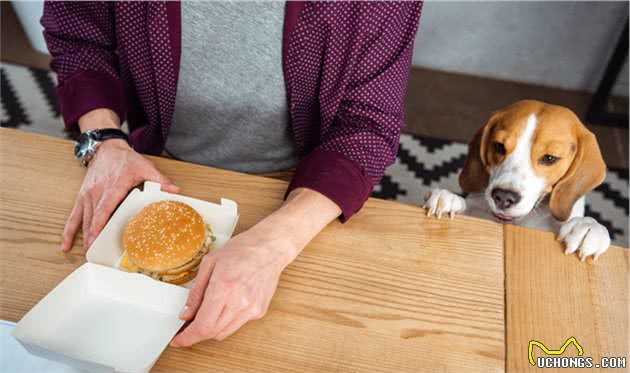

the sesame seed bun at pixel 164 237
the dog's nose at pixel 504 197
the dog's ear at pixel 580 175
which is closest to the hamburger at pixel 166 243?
the sesame seed bun at pixel 164 237

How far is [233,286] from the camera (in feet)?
2.04

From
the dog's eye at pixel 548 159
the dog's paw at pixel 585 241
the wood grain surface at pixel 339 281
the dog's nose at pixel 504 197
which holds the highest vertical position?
the dog's paw at pixel 585 241

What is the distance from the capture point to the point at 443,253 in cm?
73

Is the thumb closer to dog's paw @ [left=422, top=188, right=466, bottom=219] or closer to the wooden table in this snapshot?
the wooden table

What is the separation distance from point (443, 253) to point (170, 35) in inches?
23.6

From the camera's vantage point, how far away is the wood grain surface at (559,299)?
64 cm

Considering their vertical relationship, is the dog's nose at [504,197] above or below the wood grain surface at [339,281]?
below

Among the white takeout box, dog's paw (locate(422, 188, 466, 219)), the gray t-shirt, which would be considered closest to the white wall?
the gray t-shirt

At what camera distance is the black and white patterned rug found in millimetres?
1848

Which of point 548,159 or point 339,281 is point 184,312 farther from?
point 548,159

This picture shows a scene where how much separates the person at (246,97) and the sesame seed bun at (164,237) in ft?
0.16

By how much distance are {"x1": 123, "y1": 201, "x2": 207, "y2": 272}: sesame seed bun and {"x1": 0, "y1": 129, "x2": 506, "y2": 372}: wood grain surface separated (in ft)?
0.30

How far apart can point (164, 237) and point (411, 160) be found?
4.85ft

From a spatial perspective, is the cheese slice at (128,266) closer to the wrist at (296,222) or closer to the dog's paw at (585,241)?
the wrist at (296,222)
